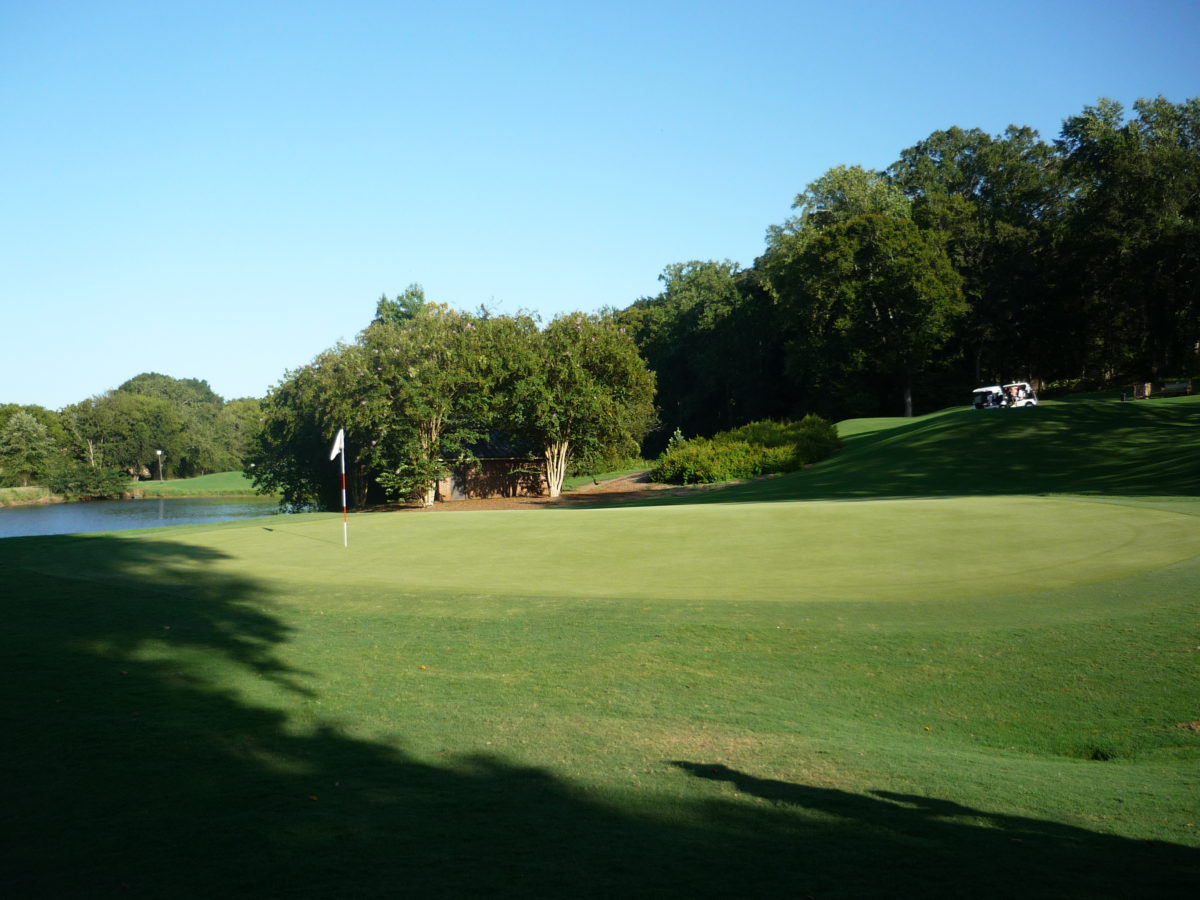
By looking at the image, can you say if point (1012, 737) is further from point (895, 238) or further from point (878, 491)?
point (895, 238)

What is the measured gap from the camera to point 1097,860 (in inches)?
168

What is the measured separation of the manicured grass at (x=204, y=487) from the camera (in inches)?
3292

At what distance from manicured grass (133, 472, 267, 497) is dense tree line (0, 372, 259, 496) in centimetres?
281

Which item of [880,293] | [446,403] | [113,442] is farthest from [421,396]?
[113,442]

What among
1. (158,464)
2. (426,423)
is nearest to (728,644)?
(426,423)

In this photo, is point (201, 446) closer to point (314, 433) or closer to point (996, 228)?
point (314, 433)

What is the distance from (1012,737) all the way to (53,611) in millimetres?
9497

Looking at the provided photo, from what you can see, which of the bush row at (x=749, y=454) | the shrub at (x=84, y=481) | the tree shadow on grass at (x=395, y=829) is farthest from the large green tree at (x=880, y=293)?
the tree shadow on grass at (x=395, y=829)

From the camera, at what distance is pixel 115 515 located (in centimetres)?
5781

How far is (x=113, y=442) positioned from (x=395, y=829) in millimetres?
102497

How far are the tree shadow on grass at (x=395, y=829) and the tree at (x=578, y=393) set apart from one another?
30.3 meters

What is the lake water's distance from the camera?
50.1 metres

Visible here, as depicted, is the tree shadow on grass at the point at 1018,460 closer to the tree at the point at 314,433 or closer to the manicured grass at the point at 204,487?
the tree at the point at 314,433

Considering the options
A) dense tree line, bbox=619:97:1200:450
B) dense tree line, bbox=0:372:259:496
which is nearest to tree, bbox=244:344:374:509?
dense tree line, bbox=0:372:259:496
